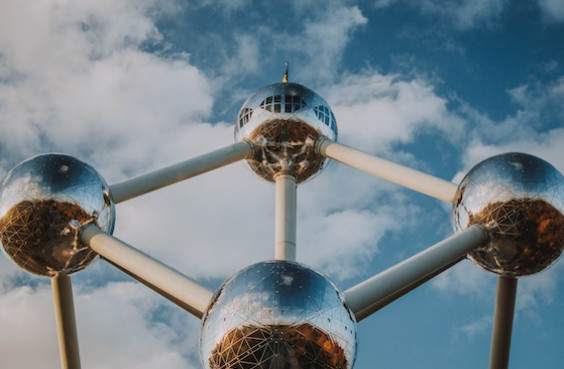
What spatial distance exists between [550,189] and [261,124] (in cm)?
428

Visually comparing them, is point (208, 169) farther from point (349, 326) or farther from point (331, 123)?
point (349, 326)

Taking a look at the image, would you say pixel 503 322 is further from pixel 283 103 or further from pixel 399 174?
pixel 283 103

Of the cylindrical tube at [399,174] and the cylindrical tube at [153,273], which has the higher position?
the cylindrical tube at [399,174]

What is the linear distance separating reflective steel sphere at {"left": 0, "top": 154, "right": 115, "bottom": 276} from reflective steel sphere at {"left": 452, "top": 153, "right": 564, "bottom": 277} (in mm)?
4038

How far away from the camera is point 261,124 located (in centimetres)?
1094

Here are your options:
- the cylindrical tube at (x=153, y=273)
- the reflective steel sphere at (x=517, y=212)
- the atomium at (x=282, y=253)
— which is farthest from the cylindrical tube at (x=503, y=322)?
the cylindrical tube at (x=153, y=273)

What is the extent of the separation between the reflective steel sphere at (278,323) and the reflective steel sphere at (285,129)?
4852 mm

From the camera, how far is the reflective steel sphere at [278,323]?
5.72m

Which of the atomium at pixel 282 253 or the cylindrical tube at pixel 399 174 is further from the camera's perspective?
the cylindrical tube at pixel 399 174

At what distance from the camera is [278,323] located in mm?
5777

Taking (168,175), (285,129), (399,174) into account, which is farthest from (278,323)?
(285,129)

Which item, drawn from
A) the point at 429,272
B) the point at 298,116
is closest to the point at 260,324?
the point at 429,272

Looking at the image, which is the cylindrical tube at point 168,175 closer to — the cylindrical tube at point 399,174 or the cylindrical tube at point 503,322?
the cylindrical tube at point 399,174

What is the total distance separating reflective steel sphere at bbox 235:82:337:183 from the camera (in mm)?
10891
